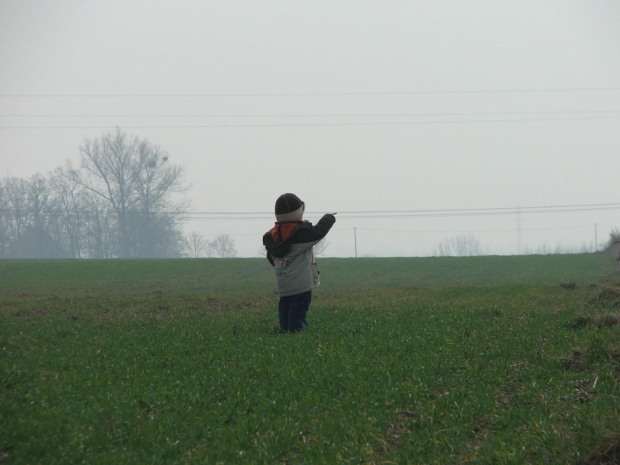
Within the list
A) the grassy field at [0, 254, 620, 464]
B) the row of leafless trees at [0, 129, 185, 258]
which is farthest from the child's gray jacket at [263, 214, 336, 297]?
the row of leafless trees at [0, 129, 185, 258]

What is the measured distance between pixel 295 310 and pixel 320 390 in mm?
4060

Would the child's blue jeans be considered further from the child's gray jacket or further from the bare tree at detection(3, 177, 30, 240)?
the bare tree at detection(3, 177, 30, 240)

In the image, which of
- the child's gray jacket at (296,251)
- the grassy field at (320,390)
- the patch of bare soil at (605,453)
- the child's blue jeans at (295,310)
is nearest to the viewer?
the patch of bare soil at (605,453)

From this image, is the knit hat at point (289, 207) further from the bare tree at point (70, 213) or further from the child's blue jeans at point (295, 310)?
the bare tree at point (70, 213)

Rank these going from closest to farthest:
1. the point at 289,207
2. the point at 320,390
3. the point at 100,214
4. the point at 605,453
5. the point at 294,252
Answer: the point at 605,453
the point at 320,390
the point at 294,252
the point at 289,207
the point at 100,214

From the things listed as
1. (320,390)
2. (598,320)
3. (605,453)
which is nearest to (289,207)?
(320,390)

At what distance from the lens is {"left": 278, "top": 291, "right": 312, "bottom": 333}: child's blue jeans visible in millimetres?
11008

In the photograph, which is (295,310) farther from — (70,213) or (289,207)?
(70,213)

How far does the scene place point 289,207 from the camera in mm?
11125

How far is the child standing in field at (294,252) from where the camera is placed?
1090cm

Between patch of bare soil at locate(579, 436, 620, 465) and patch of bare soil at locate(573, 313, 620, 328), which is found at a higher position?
patch of bare soil at locate(573, 313, 620, 328)

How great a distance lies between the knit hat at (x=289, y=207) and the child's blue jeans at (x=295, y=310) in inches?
51.5

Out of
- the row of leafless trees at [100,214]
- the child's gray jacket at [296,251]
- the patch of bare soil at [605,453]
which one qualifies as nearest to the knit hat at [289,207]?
the child's gray jacket at [296,251]

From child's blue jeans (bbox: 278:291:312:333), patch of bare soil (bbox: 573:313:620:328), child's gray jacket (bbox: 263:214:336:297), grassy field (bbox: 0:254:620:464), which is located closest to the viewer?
grassy field (bbox: 0:254:620:464)
